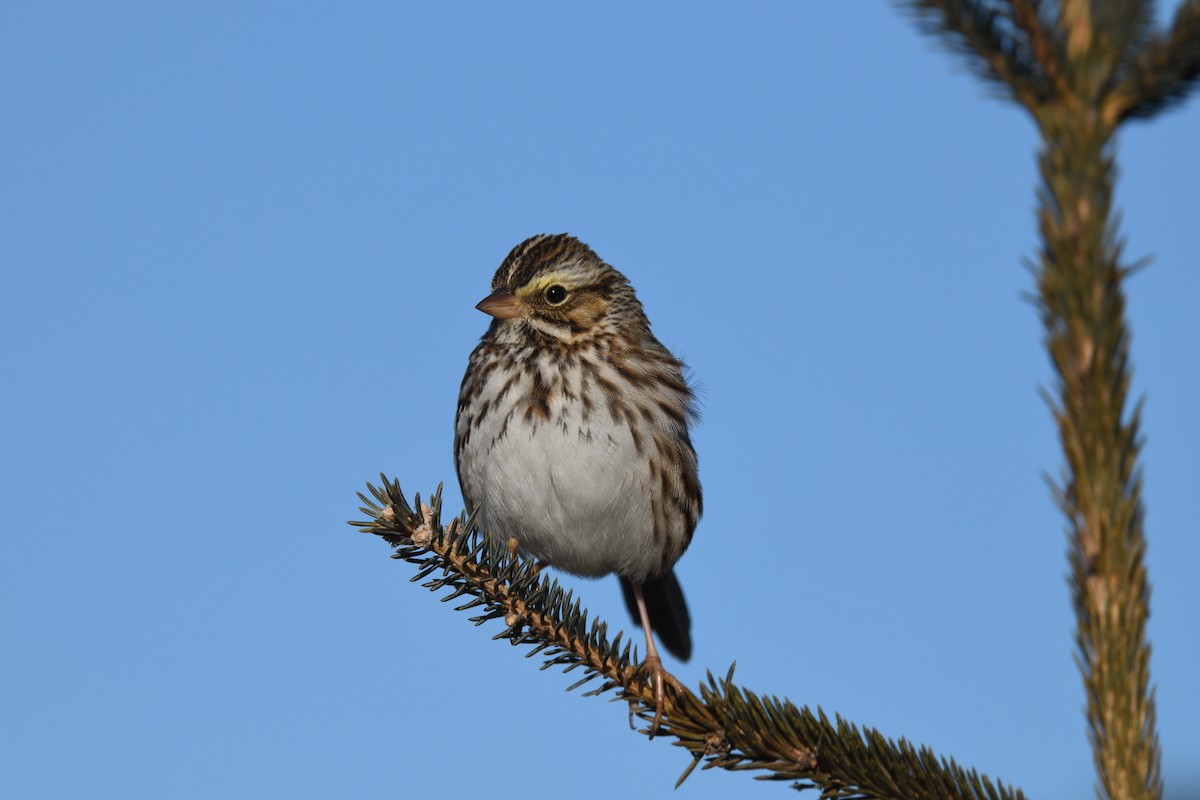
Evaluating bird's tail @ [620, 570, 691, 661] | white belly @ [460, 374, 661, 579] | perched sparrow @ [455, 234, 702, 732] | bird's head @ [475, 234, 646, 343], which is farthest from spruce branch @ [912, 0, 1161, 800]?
bird's tail @ [620, 570, 691, 661]

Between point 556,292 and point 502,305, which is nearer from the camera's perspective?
point 502,305

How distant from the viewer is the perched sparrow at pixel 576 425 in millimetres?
6246

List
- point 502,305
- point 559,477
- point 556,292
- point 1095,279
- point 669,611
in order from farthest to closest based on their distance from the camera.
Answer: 1. point 669,611
2. point 556,292
3. point 502,305
4. point 559,477
5. point 1095,279

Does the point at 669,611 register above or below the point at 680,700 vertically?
above

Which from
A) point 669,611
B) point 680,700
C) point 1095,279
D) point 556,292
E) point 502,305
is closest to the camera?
point 1095,279

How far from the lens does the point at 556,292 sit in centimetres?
695

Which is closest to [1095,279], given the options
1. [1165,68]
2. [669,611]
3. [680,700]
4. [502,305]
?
[1165,68]

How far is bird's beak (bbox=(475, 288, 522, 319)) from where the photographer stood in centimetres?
682

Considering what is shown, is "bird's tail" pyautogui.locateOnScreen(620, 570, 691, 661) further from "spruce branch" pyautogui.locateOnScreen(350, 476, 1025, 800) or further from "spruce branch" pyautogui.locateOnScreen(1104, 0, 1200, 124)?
"spruce branch" pyautogui.locateOnScreen(1104, 0, 1200, 124)

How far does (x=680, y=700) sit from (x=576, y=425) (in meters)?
2.42

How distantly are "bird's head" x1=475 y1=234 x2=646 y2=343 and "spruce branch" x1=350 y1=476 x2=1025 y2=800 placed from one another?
7.95 ft

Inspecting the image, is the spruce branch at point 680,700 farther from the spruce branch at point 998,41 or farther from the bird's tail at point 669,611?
the bird's tail at point 669,611

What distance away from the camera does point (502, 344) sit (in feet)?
22.2

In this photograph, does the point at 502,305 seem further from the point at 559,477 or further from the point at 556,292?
the point at 559,477
